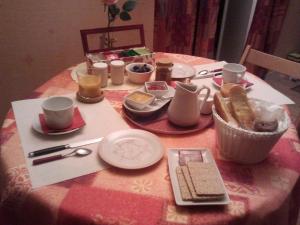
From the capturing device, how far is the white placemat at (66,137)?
2.56 feet

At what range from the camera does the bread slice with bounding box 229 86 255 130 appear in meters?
0.85

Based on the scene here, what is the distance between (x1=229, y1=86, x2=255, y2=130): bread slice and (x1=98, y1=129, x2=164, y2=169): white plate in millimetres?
248

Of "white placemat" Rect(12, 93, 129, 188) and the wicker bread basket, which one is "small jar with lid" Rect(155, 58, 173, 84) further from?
the wicker bread basket

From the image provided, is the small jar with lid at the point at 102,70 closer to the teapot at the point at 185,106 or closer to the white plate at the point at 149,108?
the white plate at the point at 149,108

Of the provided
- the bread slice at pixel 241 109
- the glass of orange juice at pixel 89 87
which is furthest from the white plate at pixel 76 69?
the bread slice at pixel 241 109

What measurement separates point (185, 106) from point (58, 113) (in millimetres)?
413

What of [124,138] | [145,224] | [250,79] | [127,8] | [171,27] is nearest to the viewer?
[145,224]

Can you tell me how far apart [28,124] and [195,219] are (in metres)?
0.64

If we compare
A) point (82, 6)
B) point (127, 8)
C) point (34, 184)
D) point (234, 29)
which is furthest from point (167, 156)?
point (234, 29)

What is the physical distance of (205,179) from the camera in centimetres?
74

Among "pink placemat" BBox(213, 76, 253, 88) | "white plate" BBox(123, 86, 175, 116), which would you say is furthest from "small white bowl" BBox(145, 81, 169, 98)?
"pink placemat" BBox(213, 76, 253, 88)

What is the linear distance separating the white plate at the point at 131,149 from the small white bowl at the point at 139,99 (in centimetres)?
14

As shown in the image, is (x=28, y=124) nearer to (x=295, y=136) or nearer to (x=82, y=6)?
(x=295, y=136)

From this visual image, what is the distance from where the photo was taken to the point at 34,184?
29.3 inches
